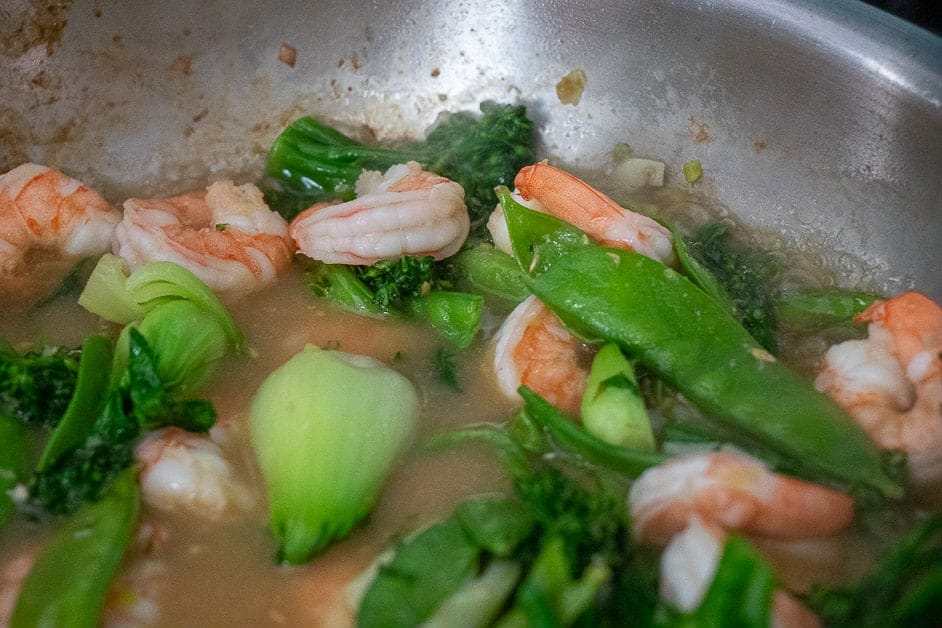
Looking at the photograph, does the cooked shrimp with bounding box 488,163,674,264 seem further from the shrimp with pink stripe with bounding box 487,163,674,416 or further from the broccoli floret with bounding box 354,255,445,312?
the broccoli floret with bounding box 354,255,445,312

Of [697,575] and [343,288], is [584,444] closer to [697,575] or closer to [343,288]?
[697,575]

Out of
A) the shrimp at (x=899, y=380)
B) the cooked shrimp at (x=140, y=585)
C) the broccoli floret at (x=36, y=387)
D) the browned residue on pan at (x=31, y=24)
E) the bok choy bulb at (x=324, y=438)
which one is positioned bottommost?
the cooked shrimp at (x=140, y=585)

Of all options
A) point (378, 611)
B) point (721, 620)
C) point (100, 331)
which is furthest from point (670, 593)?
point (100, 331)

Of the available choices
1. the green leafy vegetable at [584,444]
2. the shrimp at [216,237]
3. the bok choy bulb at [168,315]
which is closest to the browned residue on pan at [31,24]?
the shrimp at [216,237]

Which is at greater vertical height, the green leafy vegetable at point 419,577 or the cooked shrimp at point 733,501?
the cooked shrimp at point 733,501

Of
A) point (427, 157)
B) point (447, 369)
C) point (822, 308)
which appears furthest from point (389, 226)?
point (822, 308)

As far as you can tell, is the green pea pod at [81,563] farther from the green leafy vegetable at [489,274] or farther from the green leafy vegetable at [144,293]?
the green leafy vegetable at [489,274]

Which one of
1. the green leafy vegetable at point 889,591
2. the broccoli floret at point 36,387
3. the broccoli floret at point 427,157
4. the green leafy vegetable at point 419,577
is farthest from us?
the broccoli floret at point 427,157
